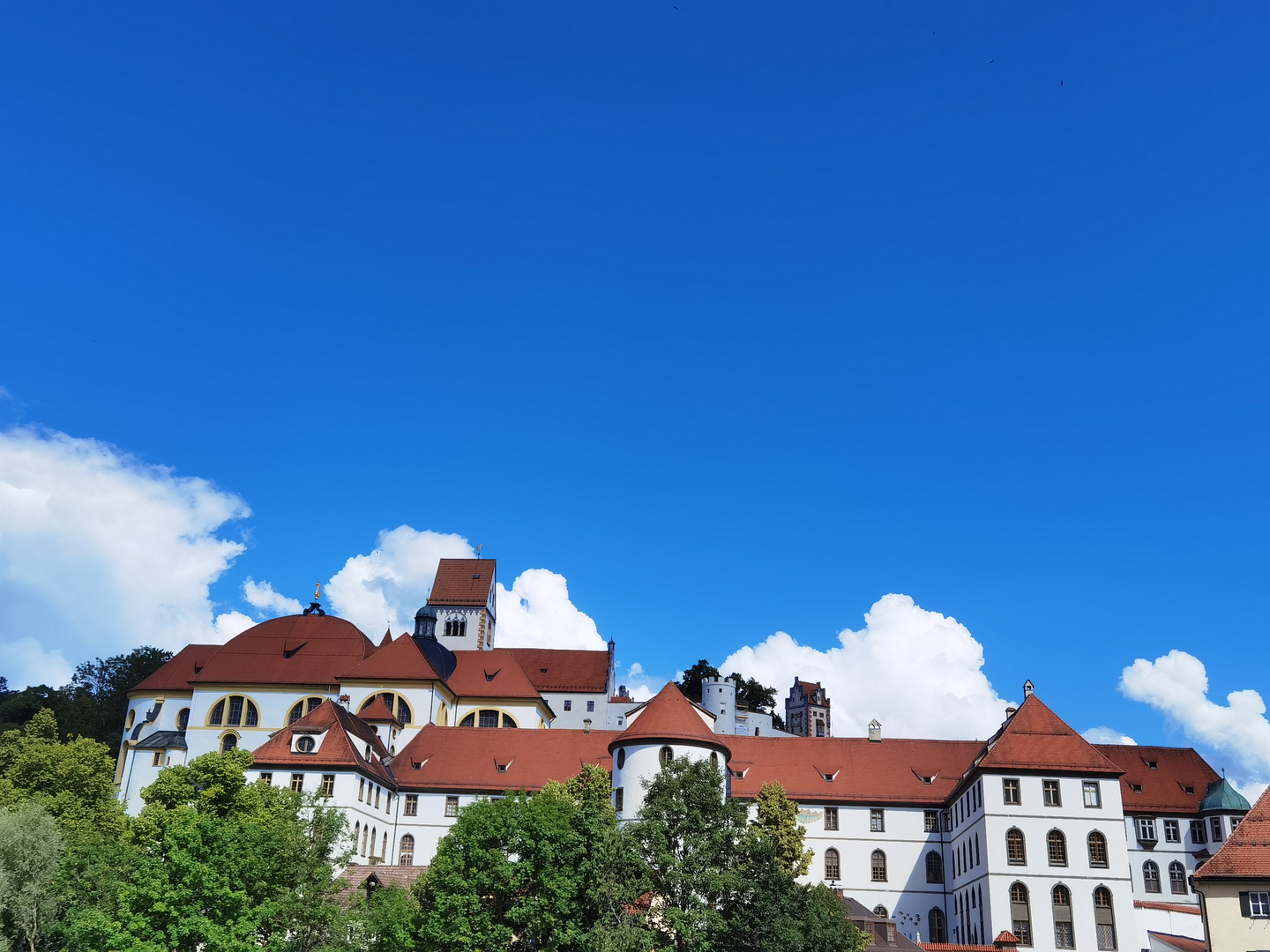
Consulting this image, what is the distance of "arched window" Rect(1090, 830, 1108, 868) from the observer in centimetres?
5100

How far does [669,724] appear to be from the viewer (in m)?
55.6

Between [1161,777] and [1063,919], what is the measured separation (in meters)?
17.8

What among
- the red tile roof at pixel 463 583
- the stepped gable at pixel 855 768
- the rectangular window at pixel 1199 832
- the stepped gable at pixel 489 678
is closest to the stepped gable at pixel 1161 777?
the rectangular window at pixel 1199 832

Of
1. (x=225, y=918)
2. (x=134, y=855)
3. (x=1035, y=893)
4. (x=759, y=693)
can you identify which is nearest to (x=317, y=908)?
(x=225, y=918)

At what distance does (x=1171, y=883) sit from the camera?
60.1 m

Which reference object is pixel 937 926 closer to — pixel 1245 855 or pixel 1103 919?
pixel 1103 919

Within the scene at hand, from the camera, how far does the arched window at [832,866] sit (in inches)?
2365

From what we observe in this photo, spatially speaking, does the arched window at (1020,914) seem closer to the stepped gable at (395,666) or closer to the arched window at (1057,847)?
the arched window at (1057,847)

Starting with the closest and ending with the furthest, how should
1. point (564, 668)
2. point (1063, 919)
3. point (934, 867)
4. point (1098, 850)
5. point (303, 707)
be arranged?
point (1063, 919) < point (1098, 850) < point (934, 867) < point (303, 707) < point (564, 668)

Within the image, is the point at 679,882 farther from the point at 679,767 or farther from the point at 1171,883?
the point at 1171,883

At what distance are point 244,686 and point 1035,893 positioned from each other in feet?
163

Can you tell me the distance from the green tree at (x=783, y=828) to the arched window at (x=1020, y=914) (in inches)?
366

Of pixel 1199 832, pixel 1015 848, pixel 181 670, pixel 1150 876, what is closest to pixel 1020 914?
pixel 1015 848

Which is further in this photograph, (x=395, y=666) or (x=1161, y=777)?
(x=395, y=666)
